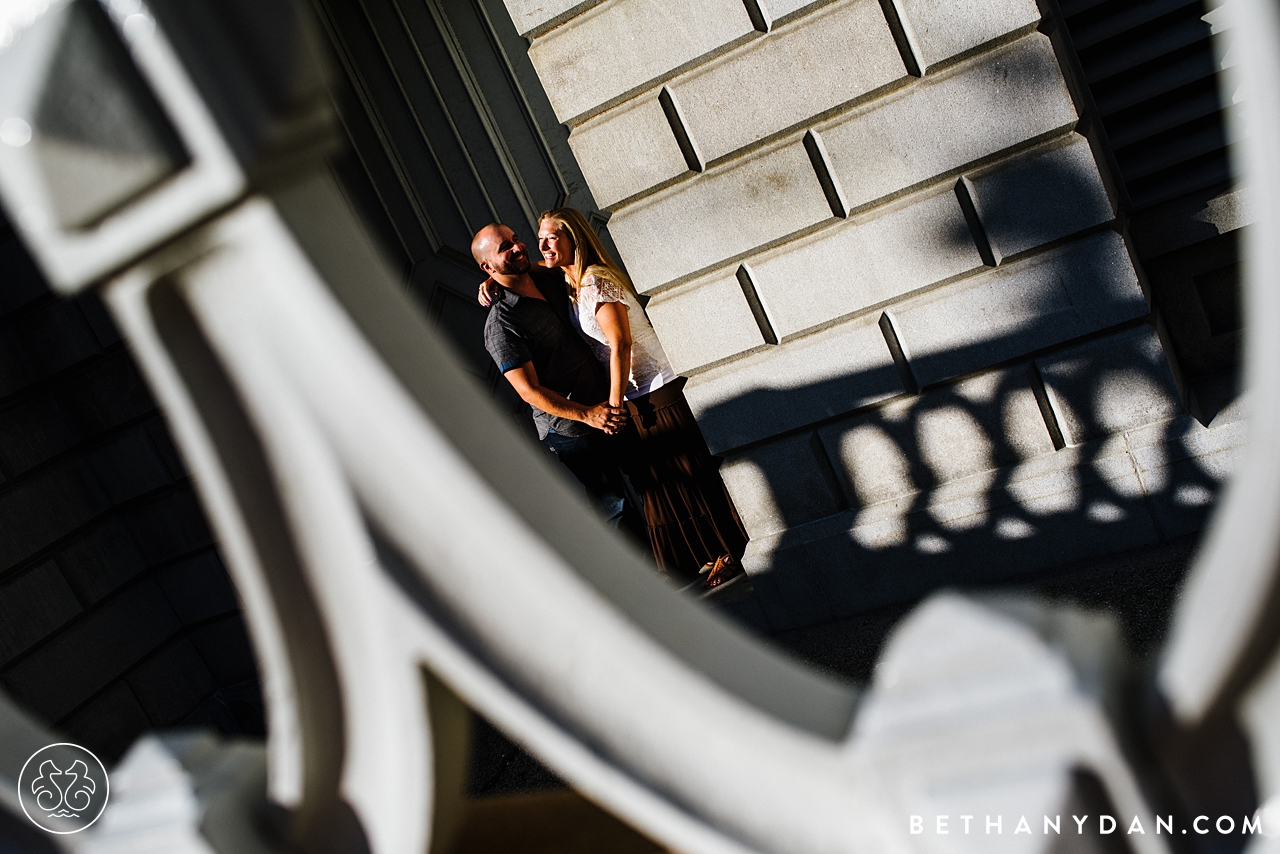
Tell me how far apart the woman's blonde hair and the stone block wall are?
0.12 m

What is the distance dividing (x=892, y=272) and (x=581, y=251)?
1.27 m

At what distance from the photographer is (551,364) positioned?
13.2 feet

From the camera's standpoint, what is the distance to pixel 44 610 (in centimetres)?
Answer: 448

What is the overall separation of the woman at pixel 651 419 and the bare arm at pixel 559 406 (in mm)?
75

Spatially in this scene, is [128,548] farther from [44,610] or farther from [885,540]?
[885,540]

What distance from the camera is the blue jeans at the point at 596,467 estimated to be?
415cm

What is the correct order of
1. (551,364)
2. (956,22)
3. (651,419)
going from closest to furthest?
(956,22), (551,364), (651,419)

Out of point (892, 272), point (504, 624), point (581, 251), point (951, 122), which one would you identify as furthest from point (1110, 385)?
point (504, 624)

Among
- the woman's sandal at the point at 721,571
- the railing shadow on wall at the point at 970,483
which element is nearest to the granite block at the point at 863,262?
the railing shadow on wall at the point at 970,483

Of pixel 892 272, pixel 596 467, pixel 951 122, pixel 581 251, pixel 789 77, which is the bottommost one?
pixel 596 467

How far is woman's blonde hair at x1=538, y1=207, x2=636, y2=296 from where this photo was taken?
384 centimetres

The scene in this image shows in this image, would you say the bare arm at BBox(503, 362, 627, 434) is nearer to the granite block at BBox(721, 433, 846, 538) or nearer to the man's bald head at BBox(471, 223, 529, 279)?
the man's bald head at BBox(471, 223, 529, 279)

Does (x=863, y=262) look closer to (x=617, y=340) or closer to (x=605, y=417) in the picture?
(x=617, y=340)

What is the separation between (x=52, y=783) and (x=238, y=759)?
0.65 feet
